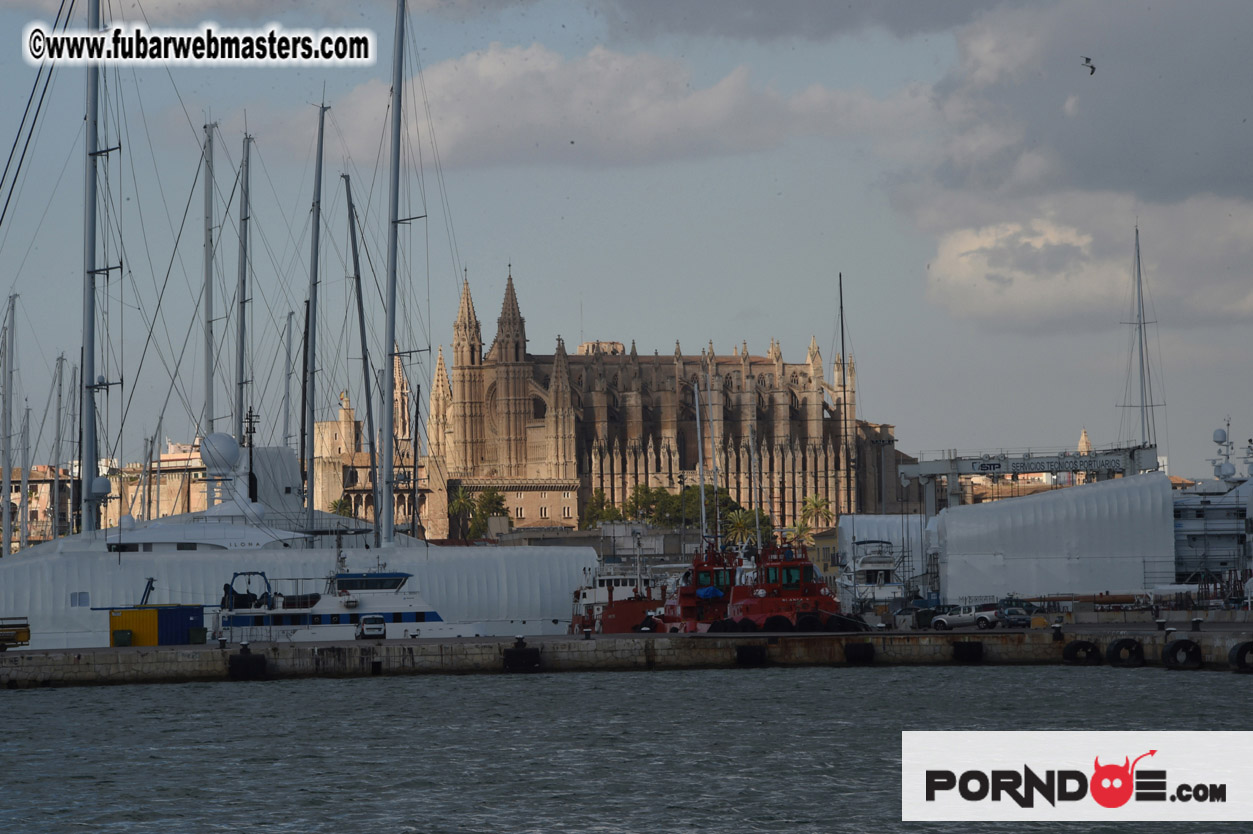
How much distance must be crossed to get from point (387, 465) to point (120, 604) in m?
10.5

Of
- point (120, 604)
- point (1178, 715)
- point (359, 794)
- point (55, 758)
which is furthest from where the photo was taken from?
point (120, 604)

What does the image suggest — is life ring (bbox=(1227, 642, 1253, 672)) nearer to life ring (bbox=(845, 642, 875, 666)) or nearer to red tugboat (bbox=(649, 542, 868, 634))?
life ring (bbox=(845, 642, 875, 666))

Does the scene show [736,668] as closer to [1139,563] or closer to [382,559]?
[382,559]

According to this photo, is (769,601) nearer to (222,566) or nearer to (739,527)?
(222,566)

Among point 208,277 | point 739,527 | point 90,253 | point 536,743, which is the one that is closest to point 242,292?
point 208,277

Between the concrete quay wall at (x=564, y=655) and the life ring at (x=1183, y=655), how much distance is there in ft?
1.14

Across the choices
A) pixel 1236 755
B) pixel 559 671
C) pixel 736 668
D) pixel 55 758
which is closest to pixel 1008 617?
pixel 736 668

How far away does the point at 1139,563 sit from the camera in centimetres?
8169

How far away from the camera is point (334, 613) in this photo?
6028cm

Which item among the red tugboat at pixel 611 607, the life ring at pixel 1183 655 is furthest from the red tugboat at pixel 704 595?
the life ring at pixel 1183 655

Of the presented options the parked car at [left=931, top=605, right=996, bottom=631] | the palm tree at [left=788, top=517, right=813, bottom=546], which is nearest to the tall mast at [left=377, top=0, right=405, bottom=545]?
the parked car at [left=931, top=605, right=996, bottom=631]

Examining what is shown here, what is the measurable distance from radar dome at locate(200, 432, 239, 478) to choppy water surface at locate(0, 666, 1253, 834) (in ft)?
79.2

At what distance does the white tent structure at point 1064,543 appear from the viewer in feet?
268

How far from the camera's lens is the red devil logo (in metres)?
32.9
